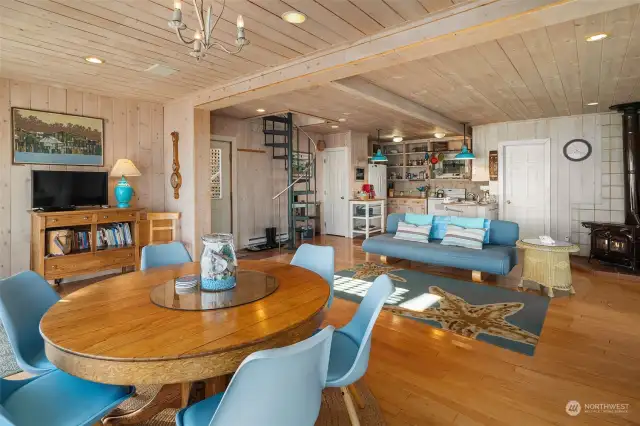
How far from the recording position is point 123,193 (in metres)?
4.56

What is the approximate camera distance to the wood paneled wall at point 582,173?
5840 millimetres

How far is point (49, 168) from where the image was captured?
435 centimetres

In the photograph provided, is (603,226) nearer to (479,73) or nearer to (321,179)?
(479,73)

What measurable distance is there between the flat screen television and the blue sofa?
3851 mm

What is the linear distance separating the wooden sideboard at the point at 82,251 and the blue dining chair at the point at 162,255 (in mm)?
2061

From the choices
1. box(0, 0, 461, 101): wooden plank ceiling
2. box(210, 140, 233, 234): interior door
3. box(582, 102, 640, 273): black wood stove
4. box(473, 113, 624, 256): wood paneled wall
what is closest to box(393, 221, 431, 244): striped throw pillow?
box(582, 102, 640, 273): black wood stove

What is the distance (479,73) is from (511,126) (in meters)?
3.48

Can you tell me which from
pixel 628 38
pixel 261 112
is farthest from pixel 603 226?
pixel 261 112

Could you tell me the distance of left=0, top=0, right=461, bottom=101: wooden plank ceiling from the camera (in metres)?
2.48

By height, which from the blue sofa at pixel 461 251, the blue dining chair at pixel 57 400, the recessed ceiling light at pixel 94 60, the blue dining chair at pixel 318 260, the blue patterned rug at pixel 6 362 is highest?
the recessed ceiling light at pixel 94 60

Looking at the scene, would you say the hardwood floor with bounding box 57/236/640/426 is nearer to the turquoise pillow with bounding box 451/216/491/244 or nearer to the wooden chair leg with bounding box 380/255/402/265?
the turquoise pillow with bounding box 451/216/491/244

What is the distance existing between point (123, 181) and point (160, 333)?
3.99 meters

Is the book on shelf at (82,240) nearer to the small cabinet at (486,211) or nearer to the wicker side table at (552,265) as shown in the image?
the wicker side table at (552,265)

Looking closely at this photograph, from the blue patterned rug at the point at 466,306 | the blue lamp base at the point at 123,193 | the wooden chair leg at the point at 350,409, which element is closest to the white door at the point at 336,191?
the blue patterned rug at the point at 466,306
